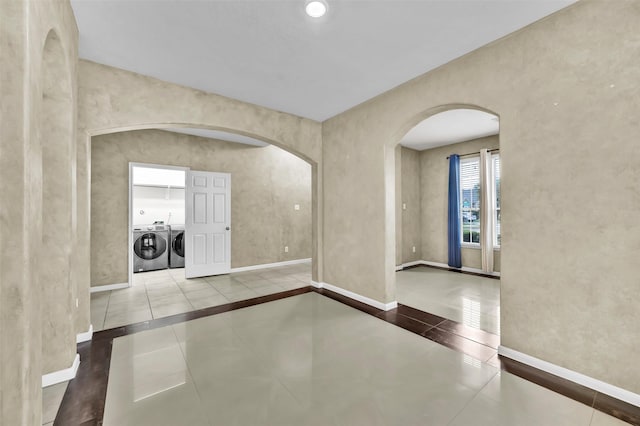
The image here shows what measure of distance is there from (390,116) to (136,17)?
280 centimetres

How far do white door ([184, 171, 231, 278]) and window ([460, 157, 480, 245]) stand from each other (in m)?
5.28

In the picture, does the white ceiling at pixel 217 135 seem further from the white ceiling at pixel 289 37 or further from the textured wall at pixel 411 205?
the textured wall at pixel 411 205

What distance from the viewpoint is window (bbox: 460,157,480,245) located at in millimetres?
5635

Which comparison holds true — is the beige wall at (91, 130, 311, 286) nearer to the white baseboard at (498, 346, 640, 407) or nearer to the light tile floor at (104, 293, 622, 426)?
the light tile floor at (104, 293, 622, 426)

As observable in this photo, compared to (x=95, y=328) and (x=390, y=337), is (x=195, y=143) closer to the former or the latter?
(x=95, y=328)

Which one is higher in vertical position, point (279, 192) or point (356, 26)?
point (356, 26)

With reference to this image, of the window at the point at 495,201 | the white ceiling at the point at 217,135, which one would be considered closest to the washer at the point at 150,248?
the white ceiling at the point at 217,135

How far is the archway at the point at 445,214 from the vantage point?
13.2 feet

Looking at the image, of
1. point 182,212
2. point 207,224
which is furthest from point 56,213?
point 182,212

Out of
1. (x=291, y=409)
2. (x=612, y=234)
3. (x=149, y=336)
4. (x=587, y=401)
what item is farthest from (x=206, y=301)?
(x=612, y=234)

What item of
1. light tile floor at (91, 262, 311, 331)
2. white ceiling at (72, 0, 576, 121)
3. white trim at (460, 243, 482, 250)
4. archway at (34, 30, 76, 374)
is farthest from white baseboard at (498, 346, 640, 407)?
archway at (34, 30, 76, 374)

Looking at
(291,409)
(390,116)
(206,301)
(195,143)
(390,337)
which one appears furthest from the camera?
(195,143)

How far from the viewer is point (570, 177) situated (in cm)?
200

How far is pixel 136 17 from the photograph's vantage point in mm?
2166
